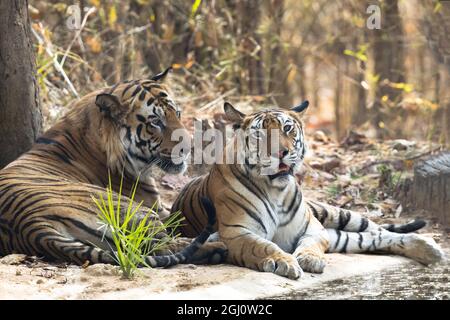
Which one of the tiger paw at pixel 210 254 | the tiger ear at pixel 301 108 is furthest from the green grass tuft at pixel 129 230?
the tiger ear at pixel 301 108

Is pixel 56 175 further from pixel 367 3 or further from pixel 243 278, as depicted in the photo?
pixel 367 3

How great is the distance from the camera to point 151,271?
19.5 ft

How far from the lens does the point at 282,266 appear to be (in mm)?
5930

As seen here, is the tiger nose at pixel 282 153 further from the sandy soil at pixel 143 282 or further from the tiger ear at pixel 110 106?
the tiger ear at pixel 110 106

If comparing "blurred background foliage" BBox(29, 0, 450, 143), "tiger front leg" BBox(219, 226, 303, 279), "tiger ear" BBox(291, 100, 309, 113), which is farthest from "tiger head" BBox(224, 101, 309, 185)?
"blurred background foliage" BBox(29, 0, 450, 143)

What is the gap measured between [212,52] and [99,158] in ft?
16.7

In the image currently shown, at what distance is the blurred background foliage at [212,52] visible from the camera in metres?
10.3

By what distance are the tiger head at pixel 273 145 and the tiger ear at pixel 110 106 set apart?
815mm

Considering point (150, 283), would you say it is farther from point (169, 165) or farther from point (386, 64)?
point (386, 64)

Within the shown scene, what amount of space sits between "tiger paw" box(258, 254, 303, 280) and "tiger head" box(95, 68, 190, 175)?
52.0 inches
